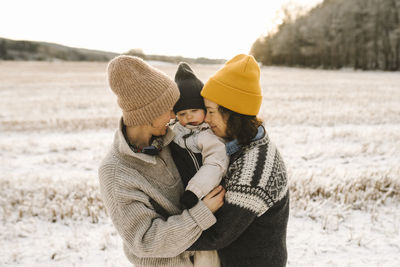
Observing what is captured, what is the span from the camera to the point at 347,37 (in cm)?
4781

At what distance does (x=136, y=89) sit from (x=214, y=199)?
2.52 feet

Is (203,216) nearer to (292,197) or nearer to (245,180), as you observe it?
(245,180)

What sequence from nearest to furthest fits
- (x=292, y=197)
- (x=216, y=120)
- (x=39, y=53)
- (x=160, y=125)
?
(x=160, y=125) < (x=216, y=120) < (x=292, y=197) < (x=39, y=53)

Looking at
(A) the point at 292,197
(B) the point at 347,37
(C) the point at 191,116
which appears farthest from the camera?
(B) the point at 347,37

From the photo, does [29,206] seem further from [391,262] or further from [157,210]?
[391,262]

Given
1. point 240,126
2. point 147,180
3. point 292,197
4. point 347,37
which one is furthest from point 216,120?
point 347,37

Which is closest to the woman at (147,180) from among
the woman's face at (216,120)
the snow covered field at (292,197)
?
the woman's face at (216,120)

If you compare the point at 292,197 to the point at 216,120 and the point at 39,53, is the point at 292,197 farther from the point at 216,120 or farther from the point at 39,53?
the point at 39,53

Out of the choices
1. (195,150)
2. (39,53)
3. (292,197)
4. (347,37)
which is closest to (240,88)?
(195,150)

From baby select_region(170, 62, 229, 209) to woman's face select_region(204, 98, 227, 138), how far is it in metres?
0.05

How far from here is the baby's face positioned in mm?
2254

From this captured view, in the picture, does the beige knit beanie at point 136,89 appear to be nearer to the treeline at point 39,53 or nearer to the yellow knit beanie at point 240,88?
the yellow knit beanie at point 240,88

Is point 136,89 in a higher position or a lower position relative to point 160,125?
higher

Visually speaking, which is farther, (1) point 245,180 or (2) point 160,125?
(2) point 160,125
